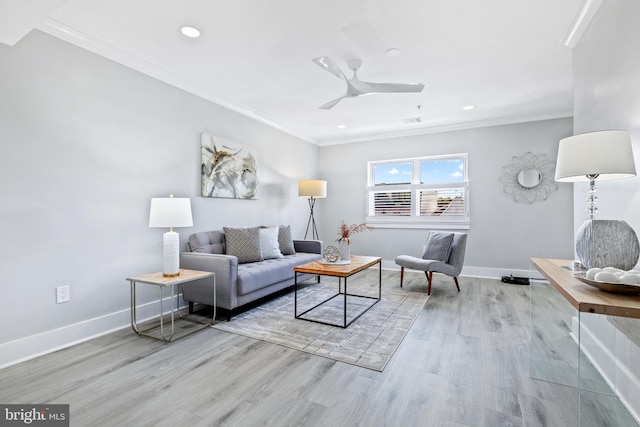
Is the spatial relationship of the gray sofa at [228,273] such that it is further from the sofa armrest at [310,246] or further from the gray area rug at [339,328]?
the sofa armrest at [310,246]

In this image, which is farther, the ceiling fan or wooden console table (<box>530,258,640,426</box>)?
the ceiling fan

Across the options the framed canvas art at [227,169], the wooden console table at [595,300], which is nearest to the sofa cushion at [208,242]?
the framed canvas art at [227,169]

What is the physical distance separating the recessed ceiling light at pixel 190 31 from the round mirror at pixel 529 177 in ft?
15.8

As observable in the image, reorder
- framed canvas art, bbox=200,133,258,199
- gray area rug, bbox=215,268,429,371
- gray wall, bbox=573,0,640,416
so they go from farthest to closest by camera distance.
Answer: framed canvas art, bbox=200,133,258,199
gray area rug, bbox=215,268,429,371
gray wall, bbox=573,0,640,416

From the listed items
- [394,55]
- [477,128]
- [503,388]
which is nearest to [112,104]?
[394,55]

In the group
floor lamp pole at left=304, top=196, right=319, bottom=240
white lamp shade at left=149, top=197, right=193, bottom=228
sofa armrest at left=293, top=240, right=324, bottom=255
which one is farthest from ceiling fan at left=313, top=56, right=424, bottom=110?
floor lamp pole at left=304, top=196, right=319, bottom=240

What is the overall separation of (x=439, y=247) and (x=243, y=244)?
2651 millimetres

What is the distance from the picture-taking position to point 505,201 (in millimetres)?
4938

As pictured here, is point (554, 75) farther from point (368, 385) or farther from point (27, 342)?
point (27, 342)

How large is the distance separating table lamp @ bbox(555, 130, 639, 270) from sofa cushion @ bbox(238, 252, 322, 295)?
2.67 m

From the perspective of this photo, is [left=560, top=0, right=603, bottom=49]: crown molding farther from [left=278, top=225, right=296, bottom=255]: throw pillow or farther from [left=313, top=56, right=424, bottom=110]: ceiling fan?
[left=278, top=225, right=296, bottom=255]: throw pillow

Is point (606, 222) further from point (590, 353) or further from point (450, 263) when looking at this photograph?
point (450, 263)

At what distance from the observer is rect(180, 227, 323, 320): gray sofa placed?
3018 mm

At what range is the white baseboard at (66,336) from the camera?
2201 millimetres
